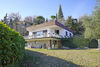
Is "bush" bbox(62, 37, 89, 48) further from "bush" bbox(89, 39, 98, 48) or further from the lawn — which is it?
the lawn

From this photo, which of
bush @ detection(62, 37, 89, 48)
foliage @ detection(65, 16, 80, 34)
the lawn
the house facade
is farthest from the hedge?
foliage @ detection(65, 16, 80, 34)

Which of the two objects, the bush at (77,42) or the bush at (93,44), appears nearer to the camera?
the bush at (93,44)

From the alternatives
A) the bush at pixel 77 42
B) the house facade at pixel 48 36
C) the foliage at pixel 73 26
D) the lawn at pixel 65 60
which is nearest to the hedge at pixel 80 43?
the bush at pixel 77 42

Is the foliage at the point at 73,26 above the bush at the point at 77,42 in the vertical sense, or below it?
above

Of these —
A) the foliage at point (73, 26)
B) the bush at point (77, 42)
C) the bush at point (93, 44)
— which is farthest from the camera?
the foliage at point (73, 26)

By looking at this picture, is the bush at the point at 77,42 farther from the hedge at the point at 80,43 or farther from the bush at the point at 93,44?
the bush at the point at 93,44

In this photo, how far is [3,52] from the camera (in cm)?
250

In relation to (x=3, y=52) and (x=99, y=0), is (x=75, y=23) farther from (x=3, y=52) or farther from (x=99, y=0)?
(x=3, y=52)

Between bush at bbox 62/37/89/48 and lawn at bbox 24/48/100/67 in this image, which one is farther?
bush at bbox 62/37/89/48

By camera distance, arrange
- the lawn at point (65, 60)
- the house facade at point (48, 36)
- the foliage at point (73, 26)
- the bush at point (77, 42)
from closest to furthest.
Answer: the lawn at point (65, 60)
the house facade at point (48, 36)
the bush at point (77, 42)
the foliage at point (73, 26)

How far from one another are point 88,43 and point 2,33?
19422 mm

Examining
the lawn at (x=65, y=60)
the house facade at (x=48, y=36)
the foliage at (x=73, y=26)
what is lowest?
the lawn at (x=65, y=60)

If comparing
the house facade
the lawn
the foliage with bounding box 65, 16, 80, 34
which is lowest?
the lawn

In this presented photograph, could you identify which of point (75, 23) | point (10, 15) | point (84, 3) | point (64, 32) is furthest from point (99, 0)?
point (10, 15)
